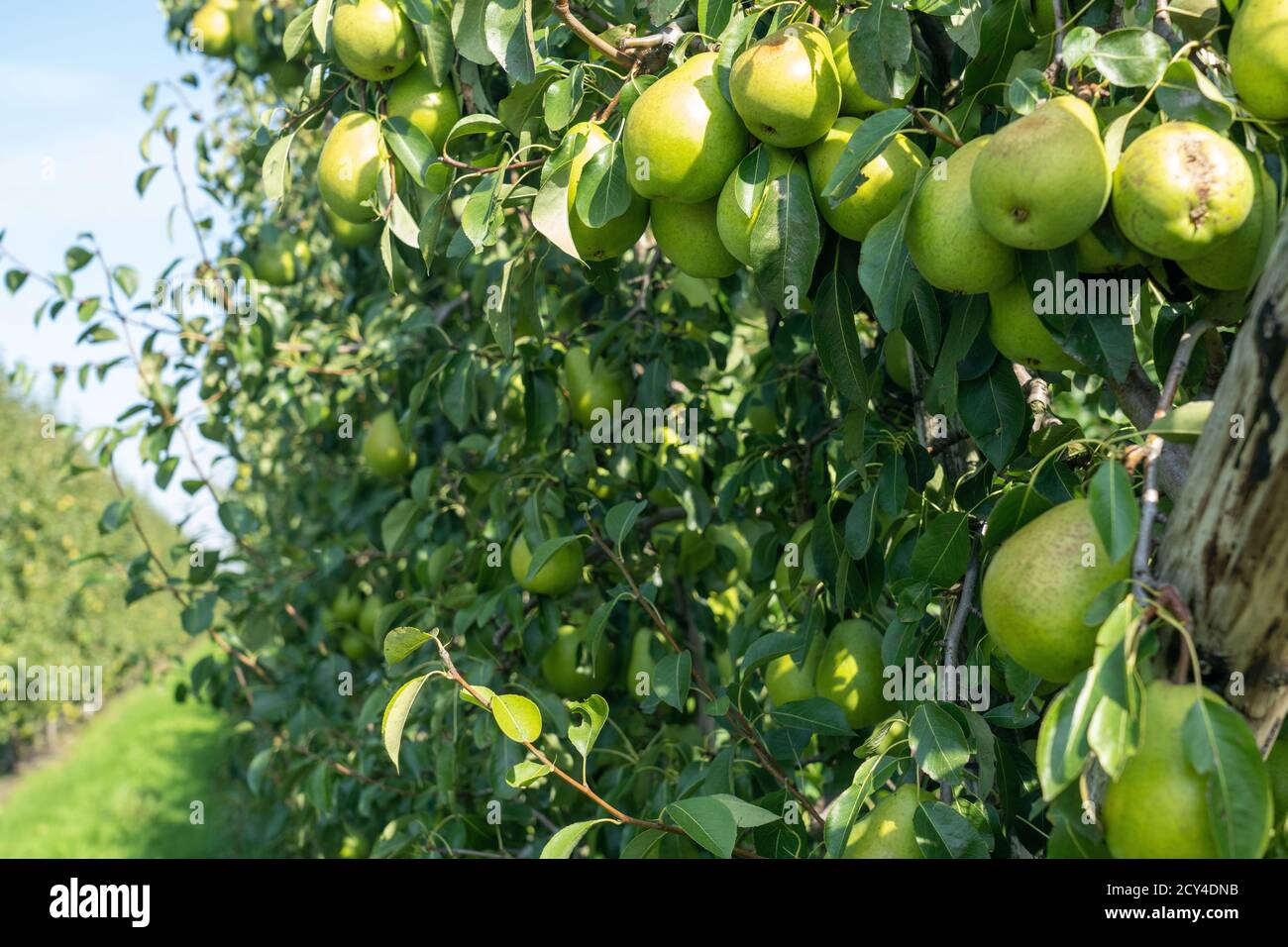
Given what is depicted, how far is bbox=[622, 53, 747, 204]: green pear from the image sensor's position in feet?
4.03

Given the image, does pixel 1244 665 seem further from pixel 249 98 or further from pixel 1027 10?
pixel 249 98

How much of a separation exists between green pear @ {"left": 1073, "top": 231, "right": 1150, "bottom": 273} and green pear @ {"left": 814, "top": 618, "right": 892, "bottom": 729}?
76cm

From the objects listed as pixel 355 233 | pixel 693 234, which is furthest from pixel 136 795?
pixel 693 234

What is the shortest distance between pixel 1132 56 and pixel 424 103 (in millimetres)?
1128

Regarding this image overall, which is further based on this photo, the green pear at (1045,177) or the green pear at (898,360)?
the green pear at (898,360)

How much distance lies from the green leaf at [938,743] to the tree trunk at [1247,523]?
0.34 m

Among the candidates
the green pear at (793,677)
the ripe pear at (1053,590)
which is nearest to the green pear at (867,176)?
the ripe pear at (1053,590)

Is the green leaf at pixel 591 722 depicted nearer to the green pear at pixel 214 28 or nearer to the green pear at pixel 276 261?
the green pear at pixel 276 261

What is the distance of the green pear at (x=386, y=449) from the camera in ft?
9.52

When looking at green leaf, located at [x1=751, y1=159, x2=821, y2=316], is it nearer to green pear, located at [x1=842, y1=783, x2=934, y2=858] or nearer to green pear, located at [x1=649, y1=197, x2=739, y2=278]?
green pear, located at [x1=649, y1=197, x2=739, y2=278]

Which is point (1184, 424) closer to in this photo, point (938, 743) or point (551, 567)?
point (938, 743)

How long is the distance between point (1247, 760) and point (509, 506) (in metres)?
1.85

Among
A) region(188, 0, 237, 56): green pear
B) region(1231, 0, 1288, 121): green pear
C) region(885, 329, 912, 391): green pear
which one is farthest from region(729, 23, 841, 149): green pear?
region(188, 0, 237, 56): green pear
